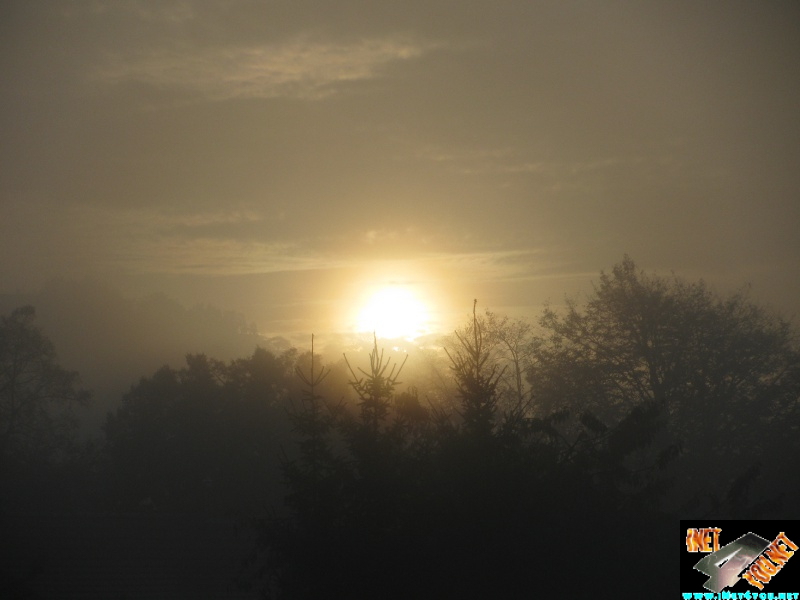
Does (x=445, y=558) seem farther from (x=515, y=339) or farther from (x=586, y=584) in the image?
(x=515, y=339)

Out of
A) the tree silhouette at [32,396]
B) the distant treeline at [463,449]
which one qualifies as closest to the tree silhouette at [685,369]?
the distant treeline at [463,449]

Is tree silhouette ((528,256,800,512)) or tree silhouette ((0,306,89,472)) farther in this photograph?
tree silhouette ((0,306,89,472))

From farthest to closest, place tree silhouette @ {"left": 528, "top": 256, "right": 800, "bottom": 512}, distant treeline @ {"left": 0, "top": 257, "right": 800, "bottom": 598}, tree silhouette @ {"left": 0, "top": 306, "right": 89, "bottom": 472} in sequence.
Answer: tree silhouette @ {"left": 0, "top": 306, "right": 89, "bottom": 472} < tree silhouette @ {"left": 528, "top": 256, "right": 800, "bottom": 512} < distant treeline @ {"left": 0, "top": 257, "right": 800, "bottom": 598}

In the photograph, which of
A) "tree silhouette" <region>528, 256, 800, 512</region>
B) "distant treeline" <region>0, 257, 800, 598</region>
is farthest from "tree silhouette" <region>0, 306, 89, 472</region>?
"tree silhouette" <region>528, 256, 800, 512</region>

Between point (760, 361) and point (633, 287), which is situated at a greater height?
point (633, 287)

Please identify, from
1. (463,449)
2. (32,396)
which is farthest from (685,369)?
(32,396)

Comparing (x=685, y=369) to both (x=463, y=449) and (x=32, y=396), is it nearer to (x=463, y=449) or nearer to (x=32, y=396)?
(x=463, y=449)

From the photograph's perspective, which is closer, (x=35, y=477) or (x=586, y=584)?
(x=586, y=584)

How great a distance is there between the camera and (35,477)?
2170 inches

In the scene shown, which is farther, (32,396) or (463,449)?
(32,396)

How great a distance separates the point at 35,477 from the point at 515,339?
37.8m

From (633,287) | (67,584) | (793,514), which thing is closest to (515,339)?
(633,287)

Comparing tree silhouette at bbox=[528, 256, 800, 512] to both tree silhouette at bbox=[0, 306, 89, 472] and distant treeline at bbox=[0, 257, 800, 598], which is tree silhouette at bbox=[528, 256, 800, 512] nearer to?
distant treeline at bbox=[0, 257, 800, 598]

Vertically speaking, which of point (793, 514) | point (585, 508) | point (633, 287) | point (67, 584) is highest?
point (633, 287)
